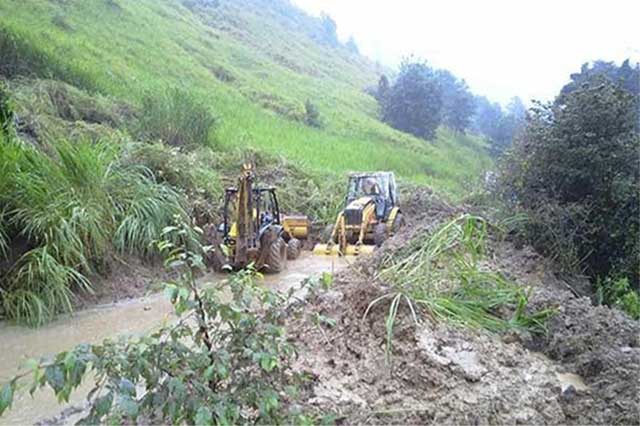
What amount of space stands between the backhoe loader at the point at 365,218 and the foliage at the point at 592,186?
10.0ft

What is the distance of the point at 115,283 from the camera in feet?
25.0

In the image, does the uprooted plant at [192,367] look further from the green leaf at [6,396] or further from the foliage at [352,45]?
the foliage at [352,45]

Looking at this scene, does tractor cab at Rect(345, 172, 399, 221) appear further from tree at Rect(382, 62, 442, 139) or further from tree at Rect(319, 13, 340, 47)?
tree at Rect(319, 13, 340, 47)

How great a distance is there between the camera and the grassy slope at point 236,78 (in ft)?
67.9

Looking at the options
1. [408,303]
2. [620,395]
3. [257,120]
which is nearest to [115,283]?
[408,303]

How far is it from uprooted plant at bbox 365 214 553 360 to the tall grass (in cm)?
401

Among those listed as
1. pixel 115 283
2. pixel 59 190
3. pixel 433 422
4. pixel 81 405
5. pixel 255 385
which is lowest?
pixel 115 283

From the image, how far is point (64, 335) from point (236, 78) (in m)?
29.9

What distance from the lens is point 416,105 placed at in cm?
4281

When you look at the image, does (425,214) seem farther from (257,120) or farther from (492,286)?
(257,120)

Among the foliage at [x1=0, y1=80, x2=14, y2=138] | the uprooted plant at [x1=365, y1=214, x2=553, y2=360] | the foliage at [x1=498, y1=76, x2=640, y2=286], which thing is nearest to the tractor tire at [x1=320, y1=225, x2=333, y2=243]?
the foliage at [x1=498, y1=76, x2=640, y2=286]

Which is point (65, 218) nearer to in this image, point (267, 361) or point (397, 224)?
point (267, 361)

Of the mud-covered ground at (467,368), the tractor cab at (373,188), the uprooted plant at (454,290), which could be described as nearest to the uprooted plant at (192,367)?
the mud-covered ground at (467,368)

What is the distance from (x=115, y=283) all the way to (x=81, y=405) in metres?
3.51
